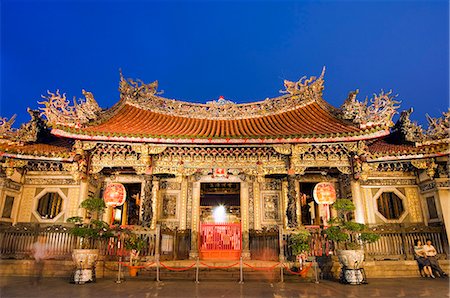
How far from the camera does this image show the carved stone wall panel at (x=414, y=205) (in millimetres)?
11750

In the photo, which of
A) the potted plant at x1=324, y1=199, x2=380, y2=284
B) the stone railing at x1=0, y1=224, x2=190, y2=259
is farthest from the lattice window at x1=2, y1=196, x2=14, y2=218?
the potted plant at x1=324, y1=199, x2=380, y2=284

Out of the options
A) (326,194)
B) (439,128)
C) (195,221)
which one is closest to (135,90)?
(195,221)

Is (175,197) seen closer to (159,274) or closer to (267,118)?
(159,274)

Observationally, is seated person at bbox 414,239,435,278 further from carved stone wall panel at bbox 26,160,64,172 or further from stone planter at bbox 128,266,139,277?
carved stone wall panel at bbox 26,160,64,172

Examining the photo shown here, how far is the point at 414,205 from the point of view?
1190cm

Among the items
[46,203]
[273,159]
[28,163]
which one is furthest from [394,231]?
[28,163]

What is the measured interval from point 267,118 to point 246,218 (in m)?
5.15

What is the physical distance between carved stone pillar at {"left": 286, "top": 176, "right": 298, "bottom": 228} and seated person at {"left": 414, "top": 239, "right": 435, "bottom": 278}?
156 inches

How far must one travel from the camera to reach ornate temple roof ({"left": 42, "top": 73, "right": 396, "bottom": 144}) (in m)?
10.5

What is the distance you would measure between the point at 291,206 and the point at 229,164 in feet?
9.72

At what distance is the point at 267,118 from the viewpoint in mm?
14594

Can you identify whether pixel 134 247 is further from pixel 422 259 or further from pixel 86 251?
pixel 422 259

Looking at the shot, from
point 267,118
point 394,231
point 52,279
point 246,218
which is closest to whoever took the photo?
point 52,279

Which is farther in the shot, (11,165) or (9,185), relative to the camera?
(9,185)
